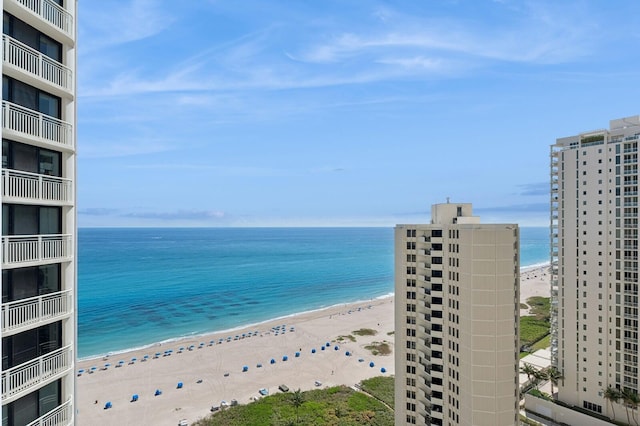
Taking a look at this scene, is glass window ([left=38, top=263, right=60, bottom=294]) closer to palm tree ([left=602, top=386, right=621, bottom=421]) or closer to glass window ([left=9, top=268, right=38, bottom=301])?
glass window ([left=9, top=268, right=38, bottom=301])

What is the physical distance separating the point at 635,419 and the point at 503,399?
20.7 metres

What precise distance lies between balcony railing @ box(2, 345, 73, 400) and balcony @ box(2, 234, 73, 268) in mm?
2989

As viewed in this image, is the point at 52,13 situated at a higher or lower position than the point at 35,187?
higher

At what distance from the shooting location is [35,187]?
1122 centimetres

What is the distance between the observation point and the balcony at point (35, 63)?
34.1 ft

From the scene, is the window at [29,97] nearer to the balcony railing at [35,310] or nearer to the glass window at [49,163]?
the glass window at [49,163]

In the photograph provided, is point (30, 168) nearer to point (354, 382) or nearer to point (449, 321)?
point (449, 321)

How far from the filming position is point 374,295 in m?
114

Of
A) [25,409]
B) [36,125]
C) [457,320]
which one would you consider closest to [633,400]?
[457,320]

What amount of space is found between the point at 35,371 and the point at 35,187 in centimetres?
561

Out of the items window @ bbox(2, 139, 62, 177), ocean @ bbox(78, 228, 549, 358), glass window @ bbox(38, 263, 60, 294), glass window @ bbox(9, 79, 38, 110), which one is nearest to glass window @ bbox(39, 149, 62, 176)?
window @ bbox(2, 139, 62, 177)

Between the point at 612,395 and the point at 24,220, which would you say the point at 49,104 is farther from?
the point at 612,395

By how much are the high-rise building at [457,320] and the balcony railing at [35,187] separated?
23.3 metres

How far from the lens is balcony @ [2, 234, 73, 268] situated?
10.3 metres
